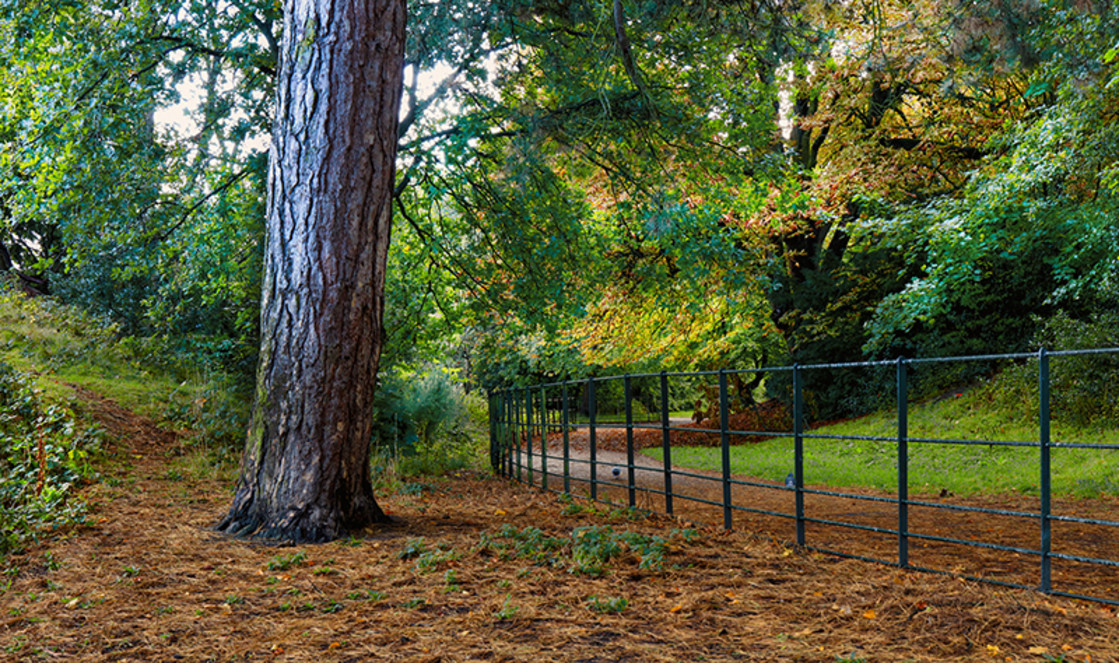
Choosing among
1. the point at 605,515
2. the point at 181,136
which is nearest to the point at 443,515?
the point at 605,515

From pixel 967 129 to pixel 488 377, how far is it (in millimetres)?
16260

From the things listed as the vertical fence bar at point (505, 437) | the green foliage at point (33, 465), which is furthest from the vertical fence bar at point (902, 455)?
the vertical fence bar at point (505, 437)

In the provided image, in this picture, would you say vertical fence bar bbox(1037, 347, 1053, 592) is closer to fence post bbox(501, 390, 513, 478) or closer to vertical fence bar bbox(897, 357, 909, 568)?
vertical fence bar bbox(897, 357, 909, 568)

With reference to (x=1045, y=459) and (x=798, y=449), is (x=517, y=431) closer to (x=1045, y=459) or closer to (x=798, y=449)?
(x=798, y=449)

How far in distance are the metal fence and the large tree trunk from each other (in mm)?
2454

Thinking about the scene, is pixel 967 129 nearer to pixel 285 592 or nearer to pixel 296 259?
pixel 296 259

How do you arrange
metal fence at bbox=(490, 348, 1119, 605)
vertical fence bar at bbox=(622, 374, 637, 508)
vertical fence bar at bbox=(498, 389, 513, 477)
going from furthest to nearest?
vertical fence bar at bbox=(498, 389, 513, 477) < vertical fence bar at bbox=(622, 374, 637, 508) < metal fence at bbox=(490, 348, 1119, 605)

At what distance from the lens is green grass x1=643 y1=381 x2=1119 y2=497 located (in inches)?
348

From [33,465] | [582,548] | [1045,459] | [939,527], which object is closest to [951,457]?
[939,527]

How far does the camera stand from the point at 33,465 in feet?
21.7

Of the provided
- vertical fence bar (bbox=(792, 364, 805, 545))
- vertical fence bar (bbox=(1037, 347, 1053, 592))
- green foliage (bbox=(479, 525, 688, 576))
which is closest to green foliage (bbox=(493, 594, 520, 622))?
green foliage (bbox=(479, 525, 688, 576))

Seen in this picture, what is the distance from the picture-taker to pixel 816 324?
1552cm

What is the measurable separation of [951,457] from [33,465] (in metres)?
11.5

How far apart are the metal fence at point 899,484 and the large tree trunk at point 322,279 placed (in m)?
2.45
